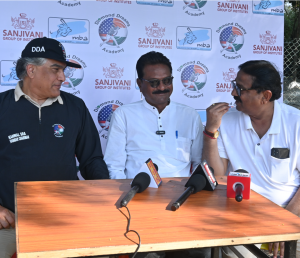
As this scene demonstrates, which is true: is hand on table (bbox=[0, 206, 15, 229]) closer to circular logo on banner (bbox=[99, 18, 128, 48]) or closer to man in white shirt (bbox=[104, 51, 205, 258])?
man in white shirt (bbox=[104, 51, 205, 258])

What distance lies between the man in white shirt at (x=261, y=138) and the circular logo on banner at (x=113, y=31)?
5.36 feet

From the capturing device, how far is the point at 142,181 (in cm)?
155

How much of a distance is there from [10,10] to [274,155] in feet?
9.13

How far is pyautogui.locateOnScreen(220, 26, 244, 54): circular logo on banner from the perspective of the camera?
3.74 metres

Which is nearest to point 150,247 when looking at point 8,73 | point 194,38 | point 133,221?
point 133,221

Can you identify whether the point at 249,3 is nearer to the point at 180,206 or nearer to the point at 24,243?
the point at 180,206

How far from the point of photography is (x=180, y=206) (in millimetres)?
1407

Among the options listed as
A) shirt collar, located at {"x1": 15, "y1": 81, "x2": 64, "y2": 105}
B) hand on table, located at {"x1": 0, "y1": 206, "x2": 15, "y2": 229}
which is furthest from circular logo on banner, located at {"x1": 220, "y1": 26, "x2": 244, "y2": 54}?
hand on table, located at {"x1": 0, "y1": 206, "x2": 15, "y2": 229}

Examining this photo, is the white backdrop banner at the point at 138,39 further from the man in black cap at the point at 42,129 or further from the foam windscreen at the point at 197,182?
the foam windscreen at the point at 197,182

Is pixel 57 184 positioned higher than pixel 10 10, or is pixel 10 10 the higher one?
pixel 10 10

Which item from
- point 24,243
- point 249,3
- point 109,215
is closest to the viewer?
point 24,243

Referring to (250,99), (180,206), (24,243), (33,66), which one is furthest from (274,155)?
(33,66)

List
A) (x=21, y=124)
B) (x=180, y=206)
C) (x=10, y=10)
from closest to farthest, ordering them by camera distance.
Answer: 1. (x=180, y=206)
2. (x=21, y=124)
3. (x=10, y=10)

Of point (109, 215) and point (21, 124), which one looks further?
point (21, 124)
